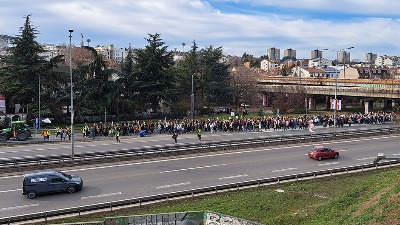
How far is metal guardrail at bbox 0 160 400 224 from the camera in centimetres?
1996

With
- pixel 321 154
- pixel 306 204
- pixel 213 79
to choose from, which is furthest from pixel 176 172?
pixel 213 79

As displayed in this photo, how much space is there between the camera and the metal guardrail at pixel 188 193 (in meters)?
20.0

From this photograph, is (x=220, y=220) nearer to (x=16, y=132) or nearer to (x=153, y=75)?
(x=16, y=132)

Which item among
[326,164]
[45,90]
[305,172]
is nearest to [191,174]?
[305,172]

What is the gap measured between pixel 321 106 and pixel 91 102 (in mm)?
57361

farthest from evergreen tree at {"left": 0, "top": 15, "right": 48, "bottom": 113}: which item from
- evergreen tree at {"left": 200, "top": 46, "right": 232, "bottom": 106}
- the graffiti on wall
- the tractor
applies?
the graffiti on wall

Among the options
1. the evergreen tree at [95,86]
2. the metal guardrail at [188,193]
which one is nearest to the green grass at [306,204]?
the metal guardrail at [188,193]

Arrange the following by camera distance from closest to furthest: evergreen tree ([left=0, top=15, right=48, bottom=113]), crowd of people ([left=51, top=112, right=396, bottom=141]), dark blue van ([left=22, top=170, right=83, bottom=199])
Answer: dark blue van ([left=22, top=170, right=83, bottom=199]) → crowd of people ([left=51, top=112, right=396, bottom=141]) → evergreen tree ([left=0, top=15, right=48, bottom=113])

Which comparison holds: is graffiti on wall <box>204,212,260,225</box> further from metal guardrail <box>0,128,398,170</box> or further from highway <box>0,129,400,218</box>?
metal guardrail <box>0,128,398,170</box>

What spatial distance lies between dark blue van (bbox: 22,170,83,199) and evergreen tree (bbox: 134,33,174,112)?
40.3m

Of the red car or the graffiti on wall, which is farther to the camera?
the red car

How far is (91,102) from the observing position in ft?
197

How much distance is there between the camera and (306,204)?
22.8m

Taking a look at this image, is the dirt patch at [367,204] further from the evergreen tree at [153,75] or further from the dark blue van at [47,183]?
the evergreen tree at [153,75]
